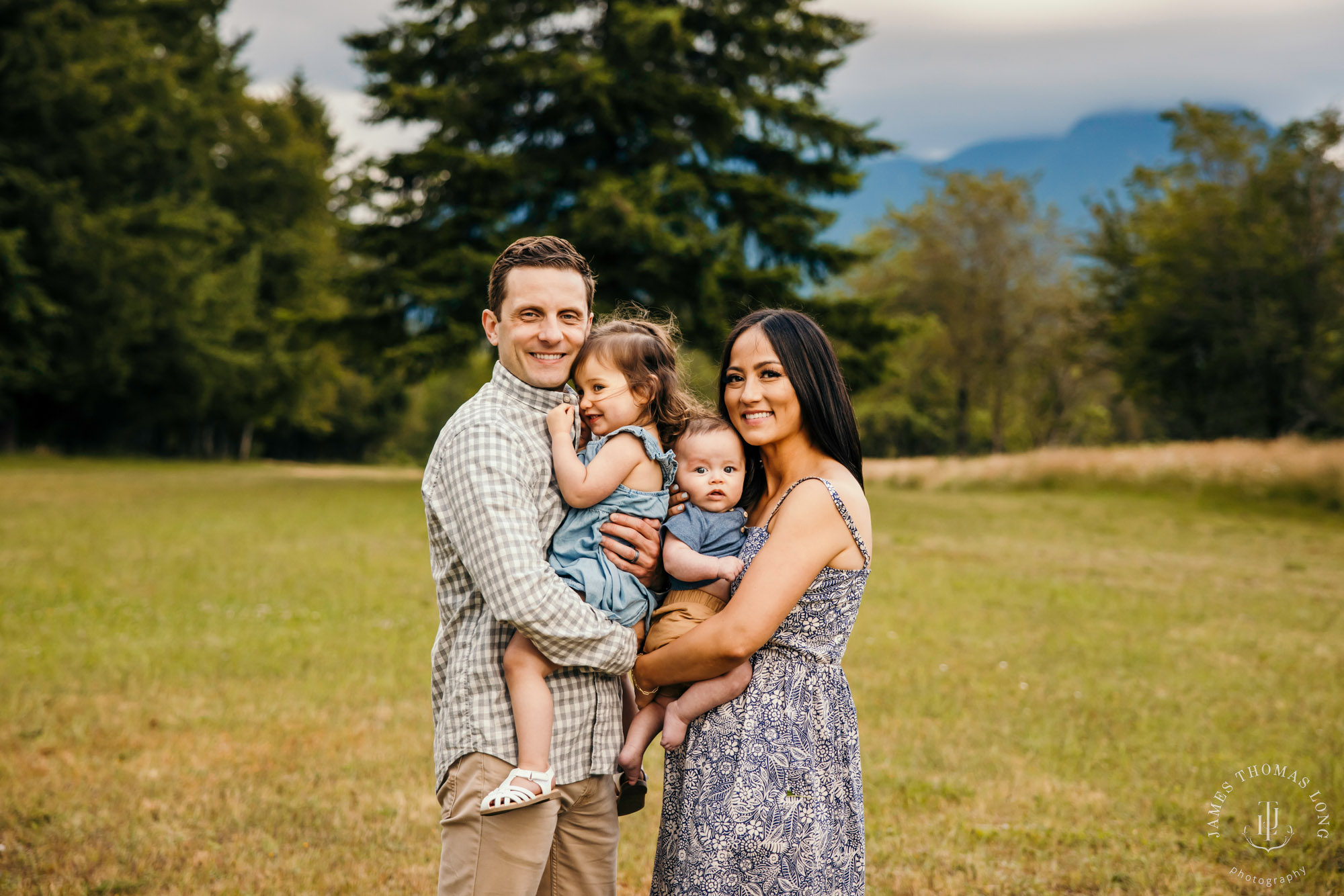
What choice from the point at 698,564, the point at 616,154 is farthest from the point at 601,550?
the point at 616,154

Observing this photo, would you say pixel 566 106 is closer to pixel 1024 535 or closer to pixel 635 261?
pixel 635 261

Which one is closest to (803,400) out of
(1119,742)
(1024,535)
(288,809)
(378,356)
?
(288,809)

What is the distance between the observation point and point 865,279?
3988cm

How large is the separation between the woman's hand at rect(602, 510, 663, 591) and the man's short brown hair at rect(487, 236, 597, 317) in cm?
57

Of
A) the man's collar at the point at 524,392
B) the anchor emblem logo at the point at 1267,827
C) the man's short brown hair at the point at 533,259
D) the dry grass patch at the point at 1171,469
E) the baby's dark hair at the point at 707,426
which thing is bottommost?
the anchor emblem logo at the point at 1267,827

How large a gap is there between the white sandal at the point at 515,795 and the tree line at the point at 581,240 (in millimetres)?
14088

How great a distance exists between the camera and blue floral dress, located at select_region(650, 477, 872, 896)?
7.62 feet

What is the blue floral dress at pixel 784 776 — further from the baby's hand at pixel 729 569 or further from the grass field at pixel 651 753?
the grass field at pixel 651 753

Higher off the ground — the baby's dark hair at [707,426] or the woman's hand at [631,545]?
the baby's dark hair at [707,426]

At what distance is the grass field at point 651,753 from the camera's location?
4.16 meters

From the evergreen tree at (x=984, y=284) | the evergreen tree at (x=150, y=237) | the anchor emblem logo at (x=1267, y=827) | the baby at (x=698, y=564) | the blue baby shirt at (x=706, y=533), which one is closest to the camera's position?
the baby at (x=698, y=564)

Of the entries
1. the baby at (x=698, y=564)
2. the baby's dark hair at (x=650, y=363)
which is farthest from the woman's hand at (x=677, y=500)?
the baby's dark hair at (x=650, y=363)

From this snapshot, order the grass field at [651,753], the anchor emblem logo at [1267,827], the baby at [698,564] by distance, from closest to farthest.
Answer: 1. the baby at [698,564]
2. the grass field at [651,753]
3. the anchor emblem logo at [1267,827]

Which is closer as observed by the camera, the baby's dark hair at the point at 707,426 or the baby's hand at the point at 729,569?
the baby's hand at the point at 729,569
